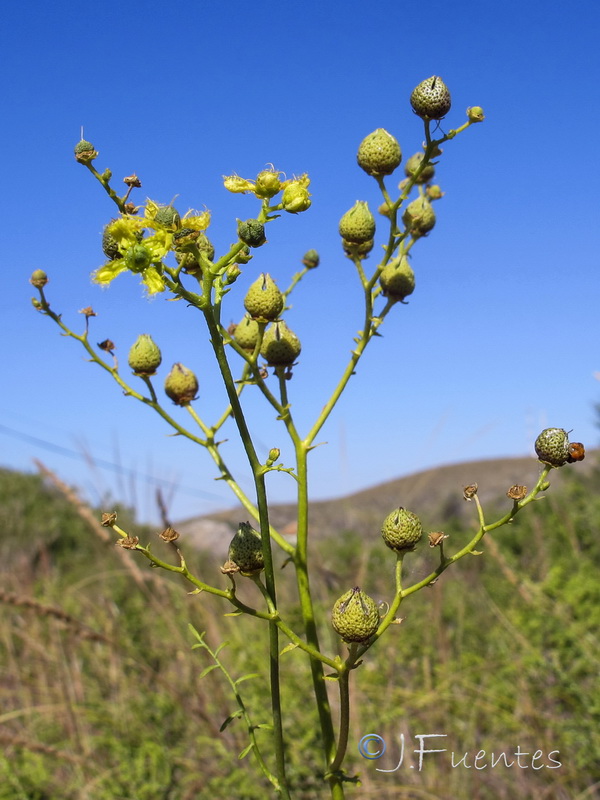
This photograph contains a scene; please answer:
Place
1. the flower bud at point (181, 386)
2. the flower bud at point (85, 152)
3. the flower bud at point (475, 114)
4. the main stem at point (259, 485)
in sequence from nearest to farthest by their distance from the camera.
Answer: the main stem at point (259, 485) < the flower bud at point (85, 152) < the flower bud at point (475, 114) < the flower bud at point (181, 386)

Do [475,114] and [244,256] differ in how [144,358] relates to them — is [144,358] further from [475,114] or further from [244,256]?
[475,114]

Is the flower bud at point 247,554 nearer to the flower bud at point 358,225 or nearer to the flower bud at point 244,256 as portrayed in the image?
the flower bud at point 244,256

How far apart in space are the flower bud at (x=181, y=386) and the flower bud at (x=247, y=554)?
56 cm

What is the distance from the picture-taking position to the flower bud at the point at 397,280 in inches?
78.4

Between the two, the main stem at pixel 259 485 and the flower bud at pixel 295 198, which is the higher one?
the flower bud at pixel 295 198

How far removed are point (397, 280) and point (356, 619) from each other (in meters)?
0.90

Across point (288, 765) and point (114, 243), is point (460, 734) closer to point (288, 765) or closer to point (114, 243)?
point (288, 765)

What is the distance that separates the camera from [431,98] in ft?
6.22

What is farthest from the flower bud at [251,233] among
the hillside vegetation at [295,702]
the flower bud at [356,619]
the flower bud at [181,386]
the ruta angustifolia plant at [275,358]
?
the hillside vegetation at [295,702]

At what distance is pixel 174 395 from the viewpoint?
208 cm

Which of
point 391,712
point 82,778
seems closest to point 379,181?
point 391,712

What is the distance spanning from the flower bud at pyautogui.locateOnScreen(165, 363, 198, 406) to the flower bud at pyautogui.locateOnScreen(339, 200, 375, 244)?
1.84 feet

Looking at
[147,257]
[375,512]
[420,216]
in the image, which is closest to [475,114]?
[420,216]

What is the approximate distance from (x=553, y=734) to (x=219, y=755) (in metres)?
1.63
